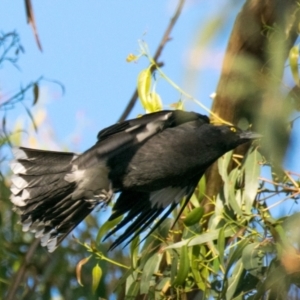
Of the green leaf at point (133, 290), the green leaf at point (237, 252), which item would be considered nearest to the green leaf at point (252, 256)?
the green leaf at point (237, 252)

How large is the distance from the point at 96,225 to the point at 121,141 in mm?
691

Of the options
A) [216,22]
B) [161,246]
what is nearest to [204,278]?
[161,246]

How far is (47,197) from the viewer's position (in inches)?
72.8

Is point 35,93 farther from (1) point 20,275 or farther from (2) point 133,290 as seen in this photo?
(2) point 133,290

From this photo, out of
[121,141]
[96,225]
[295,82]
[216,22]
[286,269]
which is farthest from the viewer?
[96,225]

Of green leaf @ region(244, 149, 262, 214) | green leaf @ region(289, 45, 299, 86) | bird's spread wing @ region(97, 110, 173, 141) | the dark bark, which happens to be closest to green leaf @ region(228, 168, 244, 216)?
green leaf @ region(244, 149, 262, 214)

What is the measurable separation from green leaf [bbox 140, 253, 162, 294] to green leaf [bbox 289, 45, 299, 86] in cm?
75

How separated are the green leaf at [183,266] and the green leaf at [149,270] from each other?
0.39 ft

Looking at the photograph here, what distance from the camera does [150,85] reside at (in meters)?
1.85

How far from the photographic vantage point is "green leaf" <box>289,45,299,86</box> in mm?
1279

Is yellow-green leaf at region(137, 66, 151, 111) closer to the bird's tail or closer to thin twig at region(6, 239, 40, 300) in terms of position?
the bird's tail

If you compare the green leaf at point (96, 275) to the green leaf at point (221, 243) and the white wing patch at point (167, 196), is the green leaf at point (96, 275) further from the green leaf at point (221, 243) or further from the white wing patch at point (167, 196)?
the green leaf at point (221, 243)

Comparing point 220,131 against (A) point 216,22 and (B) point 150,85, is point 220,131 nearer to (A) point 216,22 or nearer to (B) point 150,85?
(B) point 150,85

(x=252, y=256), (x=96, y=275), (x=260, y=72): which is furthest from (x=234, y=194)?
(x=260, y=72)
